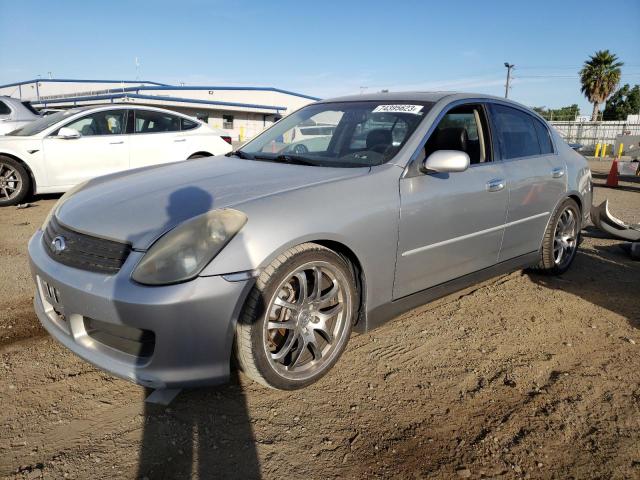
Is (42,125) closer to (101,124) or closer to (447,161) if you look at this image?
(101,124)

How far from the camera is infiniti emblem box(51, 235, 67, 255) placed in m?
2.37

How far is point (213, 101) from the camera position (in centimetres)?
3625

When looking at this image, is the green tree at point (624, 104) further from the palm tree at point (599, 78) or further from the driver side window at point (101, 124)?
the driver side window at point (101, 124)

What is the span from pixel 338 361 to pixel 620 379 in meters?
1.56

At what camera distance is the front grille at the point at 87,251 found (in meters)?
2.16

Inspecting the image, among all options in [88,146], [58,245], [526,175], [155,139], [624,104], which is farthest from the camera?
[624,104]

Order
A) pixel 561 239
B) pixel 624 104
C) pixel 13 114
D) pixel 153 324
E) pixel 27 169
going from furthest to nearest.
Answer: pixel 624 104, pixel 13 114, pixel 27 169, pixel 561 239, pixel 153 324

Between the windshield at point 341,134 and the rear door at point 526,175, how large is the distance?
2.82 feet

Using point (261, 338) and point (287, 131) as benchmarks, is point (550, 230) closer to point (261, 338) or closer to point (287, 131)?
point (287, 131)

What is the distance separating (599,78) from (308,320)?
1939 inches

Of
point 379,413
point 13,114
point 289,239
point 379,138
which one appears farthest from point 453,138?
point 13,114

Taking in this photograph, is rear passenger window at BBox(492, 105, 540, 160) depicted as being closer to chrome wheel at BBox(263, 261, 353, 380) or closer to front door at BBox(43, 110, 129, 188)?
chrome wheel at BBox(263, 261, 353, 380)

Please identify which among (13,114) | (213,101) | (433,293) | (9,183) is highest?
(213,101)

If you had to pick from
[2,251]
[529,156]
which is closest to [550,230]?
[529,156]
